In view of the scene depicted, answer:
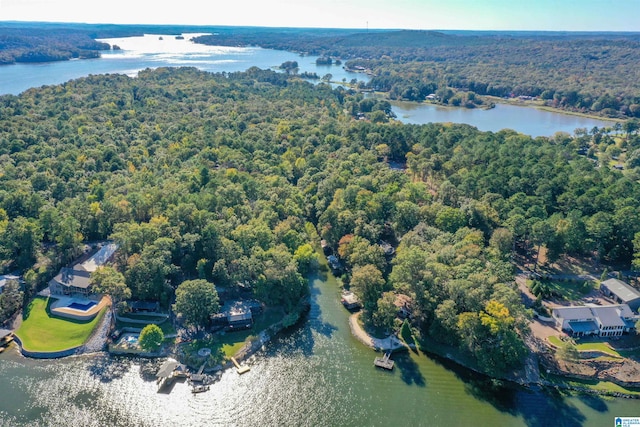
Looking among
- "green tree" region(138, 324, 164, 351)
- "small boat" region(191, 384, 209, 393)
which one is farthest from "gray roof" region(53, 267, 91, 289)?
"small boat" region(191, 384, 209, 393)

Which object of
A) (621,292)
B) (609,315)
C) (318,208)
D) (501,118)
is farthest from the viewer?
(501,118)

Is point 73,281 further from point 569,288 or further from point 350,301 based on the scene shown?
point 569,288

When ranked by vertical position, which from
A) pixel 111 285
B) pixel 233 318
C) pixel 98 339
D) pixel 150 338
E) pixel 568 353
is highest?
pixel 111 285

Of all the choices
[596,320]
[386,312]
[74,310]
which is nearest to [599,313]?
[596,320]

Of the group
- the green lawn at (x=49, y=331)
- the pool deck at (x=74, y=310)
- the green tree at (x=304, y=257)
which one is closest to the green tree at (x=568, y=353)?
the green tree at (x=304, y=257)

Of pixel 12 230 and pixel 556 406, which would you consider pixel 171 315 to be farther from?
pixel 556 406

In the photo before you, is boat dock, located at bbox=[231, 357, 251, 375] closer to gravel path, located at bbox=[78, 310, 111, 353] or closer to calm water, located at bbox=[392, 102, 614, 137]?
gravel path, located at bbox=[78, 310, 111, 353]

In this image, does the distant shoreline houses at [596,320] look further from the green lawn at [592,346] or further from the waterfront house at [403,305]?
the waterfront house at [403,305]
